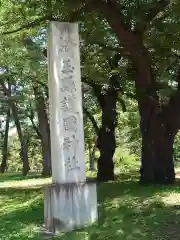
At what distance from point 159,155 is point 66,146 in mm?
5707

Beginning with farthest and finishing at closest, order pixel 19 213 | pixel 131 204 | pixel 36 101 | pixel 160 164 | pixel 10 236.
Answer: pixel 36 101 → pixel 160 164 → pixel 19 213 → pixel 131 204 → pixel 10 236

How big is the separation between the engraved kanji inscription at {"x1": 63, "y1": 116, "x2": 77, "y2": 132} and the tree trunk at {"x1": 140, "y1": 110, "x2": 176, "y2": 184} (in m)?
5.39

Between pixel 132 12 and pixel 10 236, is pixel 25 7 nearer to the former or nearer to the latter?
pixel 132 12

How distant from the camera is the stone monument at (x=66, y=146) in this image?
26.1 ft

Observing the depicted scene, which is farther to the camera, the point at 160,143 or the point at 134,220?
the point at 160,143

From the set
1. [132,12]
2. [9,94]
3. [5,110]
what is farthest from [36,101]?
[132,12]

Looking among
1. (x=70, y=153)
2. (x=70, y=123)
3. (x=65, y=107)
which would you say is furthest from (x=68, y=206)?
(x=65, y=107)

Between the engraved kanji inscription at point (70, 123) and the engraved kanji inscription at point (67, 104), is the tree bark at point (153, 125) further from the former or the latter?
the engraved kanji inscription at point (70, 123)

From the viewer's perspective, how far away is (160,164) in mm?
13117

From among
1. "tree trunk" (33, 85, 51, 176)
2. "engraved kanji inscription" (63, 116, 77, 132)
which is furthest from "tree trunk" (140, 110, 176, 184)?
"tree trunk" (33, 85, 51, 176)

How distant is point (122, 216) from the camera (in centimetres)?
855

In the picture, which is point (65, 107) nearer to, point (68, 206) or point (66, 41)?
point (66, 41)

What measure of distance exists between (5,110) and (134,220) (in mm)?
22663

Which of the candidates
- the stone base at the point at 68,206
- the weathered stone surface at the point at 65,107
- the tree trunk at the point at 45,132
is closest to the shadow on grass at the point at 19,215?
the stone base at the point at 68,206
